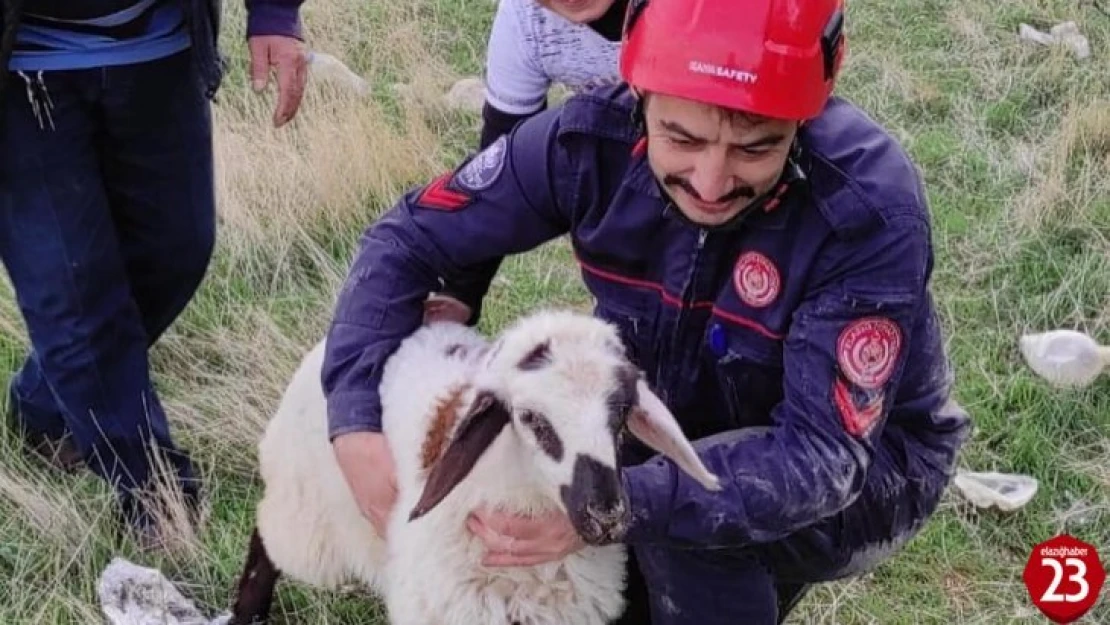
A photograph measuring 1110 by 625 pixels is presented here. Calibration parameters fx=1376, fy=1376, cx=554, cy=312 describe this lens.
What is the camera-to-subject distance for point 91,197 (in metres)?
3.65

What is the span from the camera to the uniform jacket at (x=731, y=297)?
2.66m

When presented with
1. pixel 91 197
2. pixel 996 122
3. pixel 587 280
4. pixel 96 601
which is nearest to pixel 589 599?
pixel 587 280

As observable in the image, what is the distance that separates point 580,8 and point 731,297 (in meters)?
1.00

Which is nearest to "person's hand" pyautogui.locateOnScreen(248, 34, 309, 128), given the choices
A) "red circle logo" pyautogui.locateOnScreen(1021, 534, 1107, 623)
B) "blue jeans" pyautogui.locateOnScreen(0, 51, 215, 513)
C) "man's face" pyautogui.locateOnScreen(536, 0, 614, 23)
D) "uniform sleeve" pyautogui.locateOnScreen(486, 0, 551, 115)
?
"blue jeans" pyautogui.locateOnScreen(0, 51, 215, 513)

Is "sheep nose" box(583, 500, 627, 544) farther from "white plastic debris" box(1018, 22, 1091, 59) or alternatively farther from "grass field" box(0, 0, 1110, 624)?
"white plastic debris" box(1018, 22, 1091, 59)

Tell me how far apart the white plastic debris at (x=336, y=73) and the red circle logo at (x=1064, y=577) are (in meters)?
4.18

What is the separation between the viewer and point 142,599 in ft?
11.9

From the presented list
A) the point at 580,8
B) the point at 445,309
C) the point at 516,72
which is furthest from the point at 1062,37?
the point at 445,309

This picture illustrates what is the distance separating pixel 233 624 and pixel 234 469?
2.12ft

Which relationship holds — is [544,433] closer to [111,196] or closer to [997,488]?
[111,196]

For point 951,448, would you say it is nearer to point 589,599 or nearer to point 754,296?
point 754,296

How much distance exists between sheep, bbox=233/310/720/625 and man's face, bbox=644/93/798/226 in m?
0.35

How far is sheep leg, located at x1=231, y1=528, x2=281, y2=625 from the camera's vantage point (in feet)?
11.8

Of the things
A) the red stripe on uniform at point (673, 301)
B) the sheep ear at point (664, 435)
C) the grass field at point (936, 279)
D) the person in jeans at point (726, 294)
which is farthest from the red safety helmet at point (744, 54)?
the grass field at point (936, 279)
